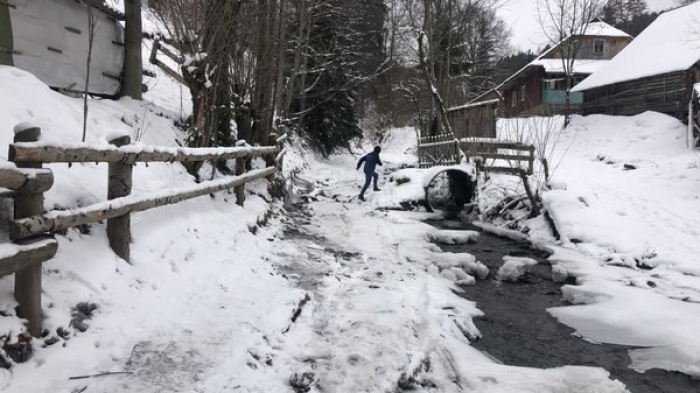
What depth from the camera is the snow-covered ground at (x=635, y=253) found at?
188 inches

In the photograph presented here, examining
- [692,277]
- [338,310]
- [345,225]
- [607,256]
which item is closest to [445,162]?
[345,225]

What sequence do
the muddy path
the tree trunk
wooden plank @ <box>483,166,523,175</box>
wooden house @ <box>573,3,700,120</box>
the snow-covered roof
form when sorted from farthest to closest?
the snow-covered roof, wooden house @ <box>573,3,700,120</box>, wooden plank @ <box>483,166,523,175</box>, the tree trunk, the muddy path

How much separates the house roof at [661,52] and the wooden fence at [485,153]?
1335 cm

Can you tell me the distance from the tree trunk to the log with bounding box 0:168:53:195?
6.79 meters

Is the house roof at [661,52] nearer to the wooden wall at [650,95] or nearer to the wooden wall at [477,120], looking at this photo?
the wooden wall at [650,95]

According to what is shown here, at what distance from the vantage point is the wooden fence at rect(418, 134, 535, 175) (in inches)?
422

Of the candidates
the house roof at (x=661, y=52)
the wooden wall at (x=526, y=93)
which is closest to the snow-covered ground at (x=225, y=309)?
the house roof at (x=661, y=52)

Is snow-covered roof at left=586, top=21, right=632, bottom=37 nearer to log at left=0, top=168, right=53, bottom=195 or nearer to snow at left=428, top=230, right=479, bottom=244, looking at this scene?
Result: snow at left=428, top=230, right=479, bottom=244

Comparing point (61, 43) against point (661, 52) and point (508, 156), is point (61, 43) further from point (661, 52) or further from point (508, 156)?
point (661, 52)

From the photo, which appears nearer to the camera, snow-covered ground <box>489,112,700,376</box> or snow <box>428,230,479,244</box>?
snow-covered ground <box>489,112,700,376</box>

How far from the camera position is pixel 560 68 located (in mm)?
37750

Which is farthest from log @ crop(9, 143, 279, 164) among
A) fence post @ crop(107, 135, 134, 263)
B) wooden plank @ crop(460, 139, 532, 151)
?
wooden plank @ crop(460, 139, 532, 151)

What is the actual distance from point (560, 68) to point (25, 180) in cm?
4138

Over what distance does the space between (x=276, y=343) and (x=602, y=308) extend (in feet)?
13.3
